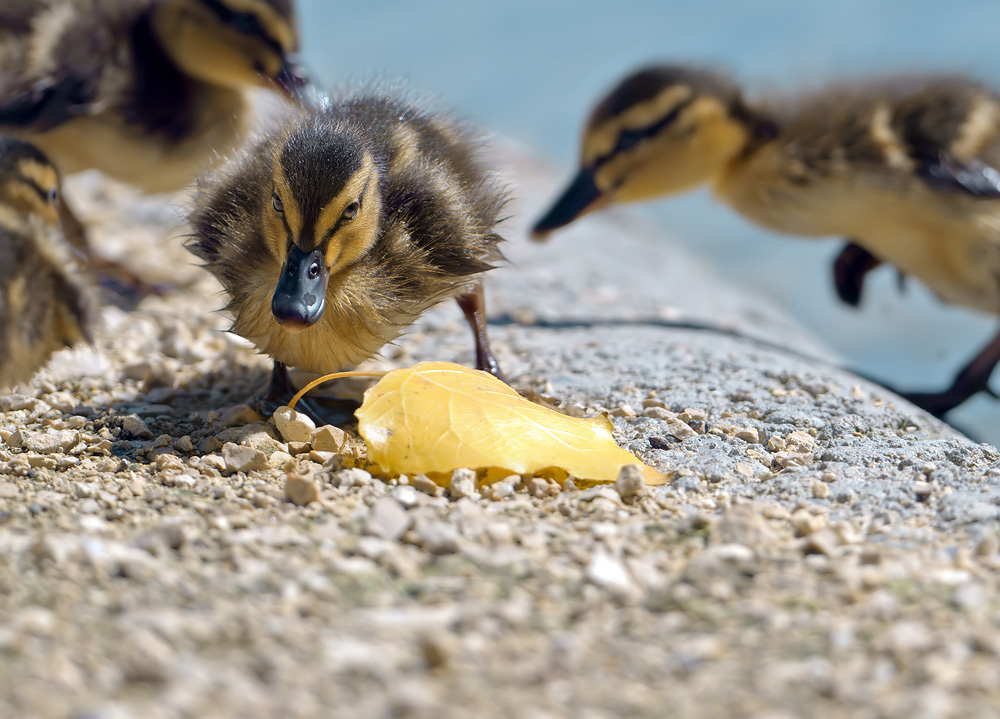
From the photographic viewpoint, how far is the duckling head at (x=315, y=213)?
2.12m

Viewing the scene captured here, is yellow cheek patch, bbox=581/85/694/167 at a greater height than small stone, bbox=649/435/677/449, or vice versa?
yellow cheek patch, bbox=581/85/694/167

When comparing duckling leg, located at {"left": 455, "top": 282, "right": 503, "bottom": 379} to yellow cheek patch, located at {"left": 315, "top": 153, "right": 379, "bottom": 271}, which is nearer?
yellow cheek patch, located at {"left": 315, "top": 153, "right": 379, "bottom": 271}

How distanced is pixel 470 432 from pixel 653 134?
2565 mm

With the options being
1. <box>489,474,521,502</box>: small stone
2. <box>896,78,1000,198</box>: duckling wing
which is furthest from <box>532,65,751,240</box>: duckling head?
<box>489,474,521,502</box>: small stone

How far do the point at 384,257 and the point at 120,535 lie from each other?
36.6 inches

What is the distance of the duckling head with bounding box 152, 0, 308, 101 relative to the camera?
403 cm

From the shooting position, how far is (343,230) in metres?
2.22

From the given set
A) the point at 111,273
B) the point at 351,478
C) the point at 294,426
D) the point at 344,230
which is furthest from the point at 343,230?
the point at 111,273

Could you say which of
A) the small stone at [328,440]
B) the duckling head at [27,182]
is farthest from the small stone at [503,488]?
the duckling head at [27,182]

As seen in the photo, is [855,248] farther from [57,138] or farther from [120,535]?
[120,535]

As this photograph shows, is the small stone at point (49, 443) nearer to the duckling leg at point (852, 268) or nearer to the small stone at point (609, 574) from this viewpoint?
the small stone at point (609, 574)

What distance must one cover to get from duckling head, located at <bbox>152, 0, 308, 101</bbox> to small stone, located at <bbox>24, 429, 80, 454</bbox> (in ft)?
7.10

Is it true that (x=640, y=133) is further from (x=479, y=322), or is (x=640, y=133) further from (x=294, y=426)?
(x=294, y=426)

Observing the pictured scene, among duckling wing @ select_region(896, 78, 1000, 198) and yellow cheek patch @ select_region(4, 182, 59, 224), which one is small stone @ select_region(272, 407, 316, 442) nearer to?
yellow cheek patch @ select_region(4, 182, 59, 224)
